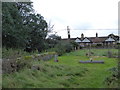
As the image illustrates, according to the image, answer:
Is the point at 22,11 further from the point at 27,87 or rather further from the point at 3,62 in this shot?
the point at 27,87

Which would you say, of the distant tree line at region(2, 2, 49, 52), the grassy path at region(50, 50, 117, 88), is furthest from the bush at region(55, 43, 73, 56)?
the grassy path at region(50, 50, 117, 88)

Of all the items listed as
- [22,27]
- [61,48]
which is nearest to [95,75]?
[22,27]

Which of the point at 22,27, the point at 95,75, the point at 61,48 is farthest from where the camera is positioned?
the point at 61,48

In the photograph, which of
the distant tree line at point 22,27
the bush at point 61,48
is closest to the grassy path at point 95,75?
the distant tree line at point 22,27

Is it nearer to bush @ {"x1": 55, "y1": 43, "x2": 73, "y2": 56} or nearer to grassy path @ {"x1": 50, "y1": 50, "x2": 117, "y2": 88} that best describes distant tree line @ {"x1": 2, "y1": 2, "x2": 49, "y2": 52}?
bush @ {"x1": 55, "y1": 43, "x2": 73, "y2": 56}

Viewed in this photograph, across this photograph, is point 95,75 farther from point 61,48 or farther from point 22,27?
point 61,48

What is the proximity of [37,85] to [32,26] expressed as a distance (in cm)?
1319

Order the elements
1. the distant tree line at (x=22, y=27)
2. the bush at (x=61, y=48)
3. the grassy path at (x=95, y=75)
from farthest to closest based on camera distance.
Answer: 1. the bush at (x=61, y=48)
2. the distant tree line at (x=22, y=27)
3. the grassy path at (x=95, y=75)

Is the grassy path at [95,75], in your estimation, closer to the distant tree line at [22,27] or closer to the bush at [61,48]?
the distant tree line at [22,27]

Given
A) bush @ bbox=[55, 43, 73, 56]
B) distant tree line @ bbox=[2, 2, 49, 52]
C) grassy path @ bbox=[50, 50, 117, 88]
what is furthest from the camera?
bush @ bbox=[55, 43, 73, 56]

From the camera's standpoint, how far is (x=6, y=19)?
1105cm

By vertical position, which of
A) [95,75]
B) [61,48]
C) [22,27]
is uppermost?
[22,27]

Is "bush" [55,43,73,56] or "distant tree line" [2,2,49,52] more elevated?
"distant tree line" [2,2,49,52]

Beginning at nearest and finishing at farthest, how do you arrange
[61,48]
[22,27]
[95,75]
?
[95,75]
[22,27]
[61,48]
